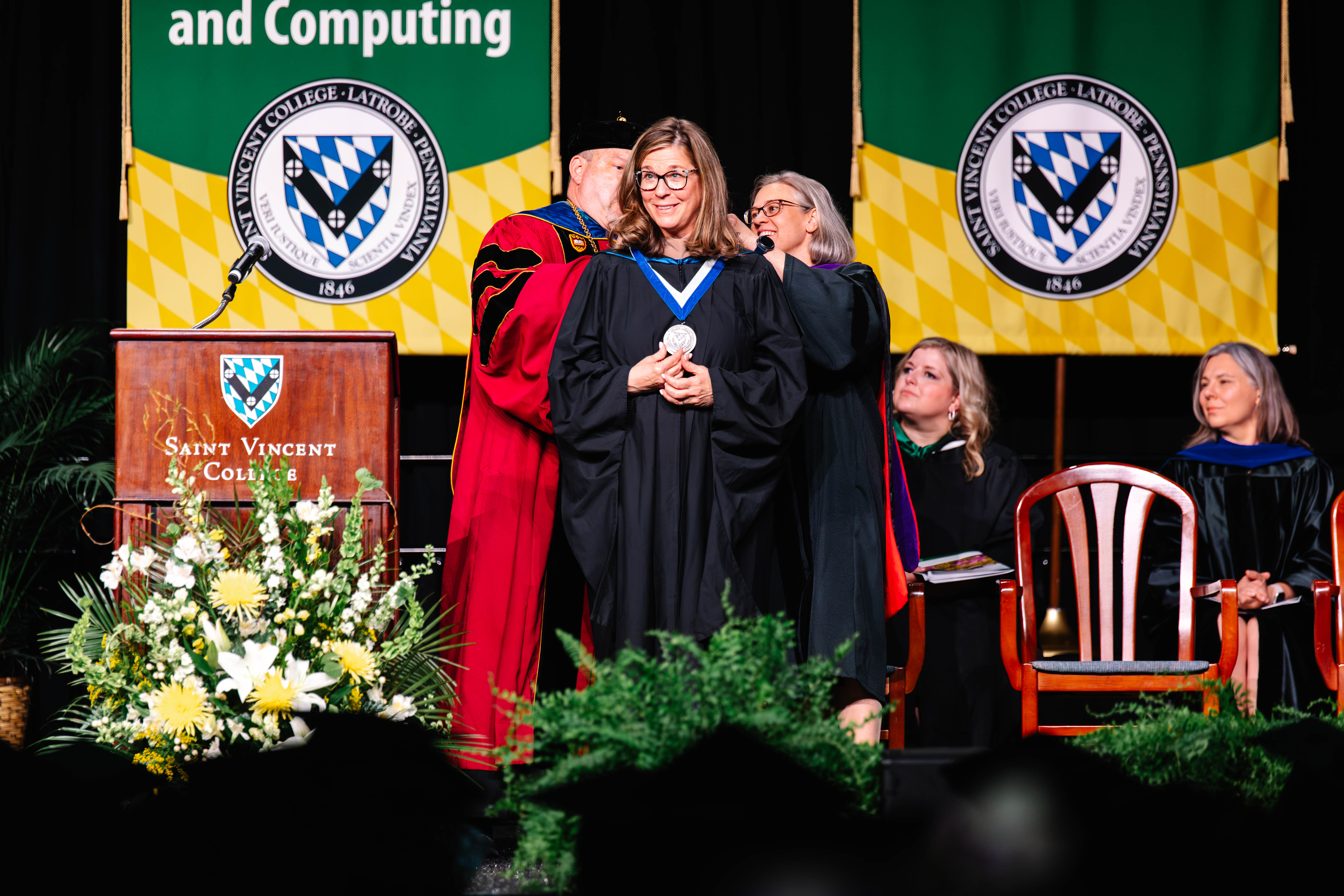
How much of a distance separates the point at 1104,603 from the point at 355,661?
2253 millimetres

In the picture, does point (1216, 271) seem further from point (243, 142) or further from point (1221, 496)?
point (243, 142)

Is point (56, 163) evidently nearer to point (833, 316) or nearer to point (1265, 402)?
point (833, 316)

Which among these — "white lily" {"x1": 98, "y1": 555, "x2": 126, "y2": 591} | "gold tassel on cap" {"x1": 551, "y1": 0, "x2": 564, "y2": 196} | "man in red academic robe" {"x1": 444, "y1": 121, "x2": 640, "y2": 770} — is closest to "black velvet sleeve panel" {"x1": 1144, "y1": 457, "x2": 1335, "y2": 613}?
"man in red academic robe" {"x1": 444, "y1": 121, "x2": 640, "y2": 770}

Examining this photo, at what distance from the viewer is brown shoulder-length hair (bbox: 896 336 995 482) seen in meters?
4.04

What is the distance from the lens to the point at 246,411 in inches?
103

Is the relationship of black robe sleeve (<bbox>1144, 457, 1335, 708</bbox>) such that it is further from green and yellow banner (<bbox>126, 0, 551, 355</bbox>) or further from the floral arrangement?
the floral arrangement

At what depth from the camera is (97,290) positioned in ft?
15.7

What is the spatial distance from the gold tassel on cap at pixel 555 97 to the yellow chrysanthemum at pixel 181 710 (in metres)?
2.84

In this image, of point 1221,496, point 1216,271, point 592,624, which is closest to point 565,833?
point 592,624

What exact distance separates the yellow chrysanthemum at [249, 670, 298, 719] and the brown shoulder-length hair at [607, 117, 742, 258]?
1232mm

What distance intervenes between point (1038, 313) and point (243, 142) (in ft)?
9.89

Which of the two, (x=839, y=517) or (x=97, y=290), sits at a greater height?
(x=97, y=290)

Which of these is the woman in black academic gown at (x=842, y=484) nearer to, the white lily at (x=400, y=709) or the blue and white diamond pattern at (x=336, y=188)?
the white lily at (x=400, y=709)

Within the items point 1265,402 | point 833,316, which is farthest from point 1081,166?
point 833,316
